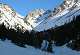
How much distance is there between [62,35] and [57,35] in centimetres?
345

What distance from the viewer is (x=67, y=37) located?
12950 cm

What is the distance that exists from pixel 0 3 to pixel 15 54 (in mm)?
5768

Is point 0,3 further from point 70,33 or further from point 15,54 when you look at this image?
point 70,33

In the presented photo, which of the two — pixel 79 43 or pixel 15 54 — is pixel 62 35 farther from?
pixel 15 54

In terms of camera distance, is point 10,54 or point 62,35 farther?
point 62,35

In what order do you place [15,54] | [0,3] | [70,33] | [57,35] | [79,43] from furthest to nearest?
1. [57,35]
2. [70,33]
3. [79,43]
4. [15,54]
5. [0,3]

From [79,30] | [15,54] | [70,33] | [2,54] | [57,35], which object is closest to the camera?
[2,54]

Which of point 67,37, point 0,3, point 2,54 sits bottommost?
point 2,54

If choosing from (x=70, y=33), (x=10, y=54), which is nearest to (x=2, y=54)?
(x=10, y=54)

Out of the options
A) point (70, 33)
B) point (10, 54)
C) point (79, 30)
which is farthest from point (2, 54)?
point (70, 33)

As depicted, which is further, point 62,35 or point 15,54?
point 62,35

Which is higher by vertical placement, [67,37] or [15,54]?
[67,37]

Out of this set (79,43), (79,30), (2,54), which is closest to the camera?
(2,54)

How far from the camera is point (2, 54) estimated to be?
19656mm
